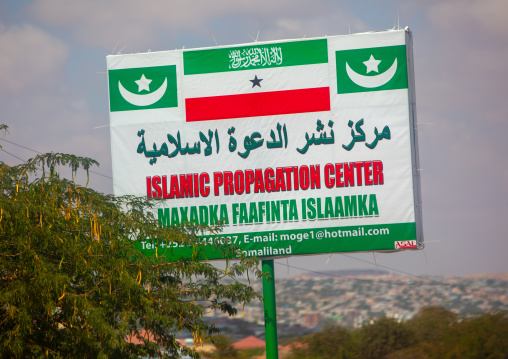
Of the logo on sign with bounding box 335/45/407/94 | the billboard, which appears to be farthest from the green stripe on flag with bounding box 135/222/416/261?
the logo on sign with bounding box 335/45/407/94

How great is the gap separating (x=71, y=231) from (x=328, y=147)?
3.90m

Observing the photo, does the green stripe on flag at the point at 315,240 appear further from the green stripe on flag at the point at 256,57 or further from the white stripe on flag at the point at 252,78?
the green stripe on flag at the point at 256,57

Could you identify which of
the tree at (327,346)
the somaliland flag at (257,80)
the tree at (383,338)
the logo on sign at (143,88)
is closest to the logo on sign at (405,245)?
the tree at (383,338)

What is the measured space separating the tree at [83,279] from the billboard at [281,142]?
94 centimetres

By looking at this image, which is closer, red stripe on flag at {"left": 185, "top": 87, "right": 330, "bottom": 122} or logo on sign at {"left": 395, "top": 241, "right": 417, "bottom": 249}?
logo on sign at {"left": 395, "top": 241, "right": 417, "bottom": 249}

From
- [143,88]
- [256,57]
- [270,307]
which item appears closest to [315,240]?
[270,307]

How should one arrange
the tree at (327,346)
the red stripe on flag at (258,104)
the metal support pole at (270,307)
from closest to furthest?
the metal support pole at (270,307), the red stripe on flag at (258,104), the tree at (327,346)

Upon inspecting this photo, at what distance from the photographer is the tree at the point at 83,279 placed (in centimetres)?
618

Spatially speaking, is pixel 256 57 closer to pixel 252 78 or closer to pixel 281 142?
pixel 252 78

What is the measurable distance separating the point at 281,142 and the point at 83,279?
12.0ft

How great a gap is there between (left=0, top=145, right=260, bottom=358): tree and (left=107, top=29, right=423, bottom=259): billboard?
3.10 ft

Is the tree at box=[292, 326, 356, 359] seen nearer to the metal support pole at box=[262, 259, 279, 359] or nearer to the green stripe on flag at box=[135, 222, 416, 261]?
the metal support pole at box=[262, 259, 279, 359]

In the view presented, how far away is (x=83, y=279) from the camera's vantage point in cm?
692

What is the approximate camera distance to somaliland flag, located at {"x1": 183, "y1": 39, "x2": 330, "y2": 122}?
9406 millimetres
